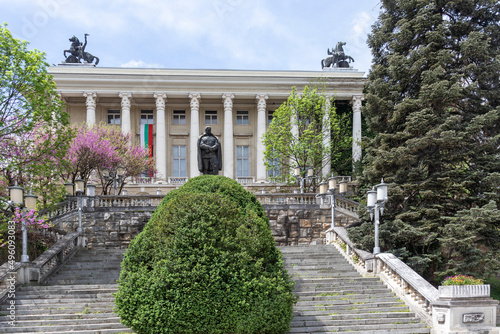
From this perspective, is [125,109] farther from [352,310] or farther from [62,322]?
[352,310]

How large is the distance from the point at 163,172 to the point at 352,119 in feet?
55.1

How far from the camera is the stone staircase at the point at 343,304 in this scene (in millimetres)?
11305

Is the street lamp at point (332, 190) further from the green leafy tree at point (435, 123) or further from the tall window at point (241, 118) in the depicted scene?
the tall window at point (241, 118)

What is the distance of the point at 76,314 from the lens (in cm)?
1130

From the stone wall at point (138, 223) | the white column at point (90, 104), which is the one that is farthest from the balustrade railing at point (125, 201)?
the white column at point (90, 104)

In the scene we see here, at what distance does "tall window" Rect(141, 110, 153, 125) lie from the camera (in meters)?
39.9

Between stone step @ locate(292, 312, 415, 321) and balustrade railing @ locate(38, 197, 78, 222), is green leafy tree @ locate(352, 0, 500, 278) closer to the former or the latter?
stone step @ locate(292, 312, 415, 321)

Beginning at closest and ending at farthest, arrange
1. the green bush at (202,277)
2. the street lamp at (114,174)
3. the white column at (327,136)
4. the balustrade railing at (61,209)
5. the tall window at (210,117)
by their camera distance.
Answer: the green bush at (202,277) < the balustrade railing at (61,209) < the street lamp at (114,174) < the white column at (327,136) < the tall window at (210,117)

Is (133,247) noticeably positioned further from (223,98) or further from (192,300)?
(223,98)

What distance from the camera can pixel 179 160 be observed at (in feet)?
130

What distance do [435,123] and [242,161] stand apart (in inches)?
981

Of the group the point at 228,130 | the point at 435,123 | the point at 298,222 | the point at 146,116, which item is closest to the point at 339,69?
the point at 228,130

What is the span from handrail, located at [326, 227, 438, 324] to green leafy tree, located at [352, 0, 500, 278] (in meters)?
1.06

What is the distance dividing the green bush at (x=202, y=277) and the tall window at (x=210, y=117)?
3214 centimetres
